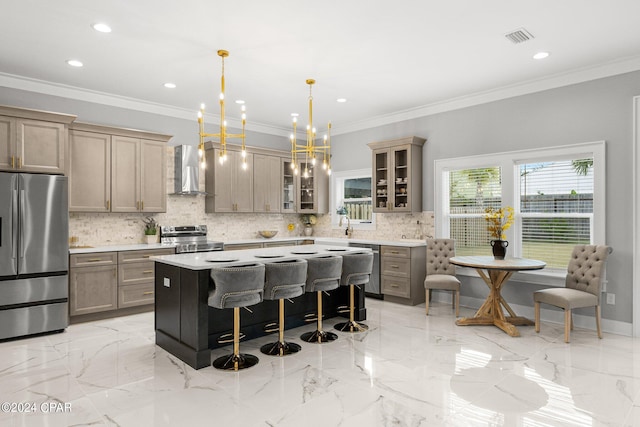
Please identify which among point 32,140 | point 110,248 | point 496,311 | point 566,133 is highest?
point 566,133

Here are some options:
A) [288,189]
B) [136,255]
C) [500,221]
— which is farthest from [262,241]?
[500,221]

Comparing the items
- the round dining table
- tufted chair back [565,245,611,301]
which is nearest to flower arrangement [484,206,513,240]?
the round dining table

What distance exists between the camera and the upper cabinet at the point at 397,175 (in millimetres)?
6332

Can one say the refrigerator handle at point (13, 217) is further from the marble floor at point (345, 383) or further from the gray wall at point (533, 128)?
the gray wall at point (533, 128)

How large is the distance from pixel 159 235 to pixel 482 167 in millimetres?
4856

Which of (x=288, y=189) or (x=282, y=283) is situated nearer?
(x=282, y=283)

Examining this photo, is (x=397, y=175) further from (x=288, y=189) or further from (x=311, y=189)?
(x=288, y=189)

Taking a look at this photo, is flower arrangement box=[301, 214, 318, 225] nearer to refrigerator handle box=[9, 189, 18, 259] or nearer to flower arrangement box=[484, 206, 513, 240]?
flower arrangement box=[484, 206, 513, 240]

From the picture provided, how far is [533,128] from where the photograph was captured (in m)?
5.23

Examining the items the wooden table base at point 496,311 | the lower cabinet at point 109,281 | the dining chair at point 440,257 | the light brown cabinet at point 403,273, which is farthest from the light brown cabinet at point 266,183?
the wooden table base at point 496,311

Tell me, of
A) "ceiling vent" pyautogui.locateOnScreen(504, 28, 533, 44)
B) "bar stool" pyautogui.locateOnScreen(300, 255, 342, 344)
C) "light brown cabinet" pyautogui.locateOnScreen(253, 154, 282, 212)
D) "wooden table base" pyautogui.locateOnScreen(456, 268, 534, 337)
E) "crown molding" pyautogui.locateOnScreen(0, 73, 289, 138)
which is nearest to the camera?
"ceiling vent" pyautogui.locateOnScreen(504, 28, 533, 44)

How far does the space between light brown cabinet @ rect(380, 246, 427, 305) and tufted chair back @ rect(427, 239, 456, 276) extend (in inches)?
8.2

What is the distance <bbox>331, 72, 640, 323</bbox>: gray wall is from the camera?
4.52 metres

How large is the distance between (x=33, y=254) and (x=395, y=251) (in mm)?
4577
